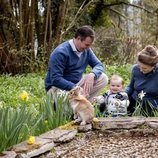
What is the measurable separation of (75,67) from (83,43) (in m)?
0.37

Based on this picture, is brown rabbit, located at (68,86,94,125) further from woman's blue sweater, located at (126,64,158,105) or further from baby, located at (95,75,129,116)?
woman's blue sweater, located at (126,64,158,105)

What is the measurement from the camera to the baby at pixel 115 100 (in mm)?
4754

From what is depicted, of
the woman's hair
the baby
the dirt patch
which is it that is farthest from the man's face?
Result: the dirt patch

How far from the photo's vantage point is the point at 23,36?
1088cm

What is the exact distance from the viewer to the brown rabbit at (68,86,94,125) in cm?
394

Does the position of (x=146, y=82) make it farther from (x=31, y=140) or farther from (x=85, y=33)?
(x=31, y=140)

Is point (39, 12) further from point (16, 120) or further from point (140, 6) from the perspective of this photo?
point (16, 120)

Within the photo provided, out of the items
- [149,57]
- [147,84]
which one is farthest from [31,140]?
[147,84]

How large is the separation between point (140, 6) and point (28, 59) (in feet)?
21.5

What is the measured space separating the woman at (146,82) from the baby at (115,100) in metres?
0.14

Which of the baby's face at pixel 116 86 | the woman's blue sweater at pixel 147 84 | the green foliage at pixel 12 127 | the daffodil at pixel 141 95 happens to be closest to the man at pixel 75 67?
the baby's face at pixel 116 86

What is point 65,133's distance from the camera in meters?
3.72

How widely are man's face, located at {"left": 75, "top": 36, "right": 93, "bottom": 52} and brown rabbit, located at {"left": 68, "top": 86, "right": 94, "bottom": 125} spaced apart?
0.92 metres

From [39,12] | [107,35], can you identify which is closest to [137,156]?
[39,12]
